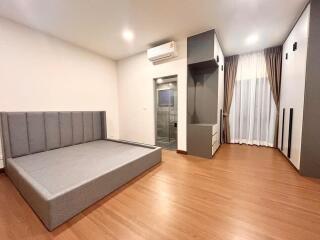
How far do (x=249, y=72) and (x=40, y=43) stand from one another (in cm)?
527

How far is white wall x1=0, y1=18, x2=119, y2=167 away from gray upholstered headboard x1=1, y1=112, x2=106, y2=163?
28 centimetres

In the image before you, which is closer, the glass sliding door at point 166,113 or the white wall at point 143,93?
the white wall at point 143,93

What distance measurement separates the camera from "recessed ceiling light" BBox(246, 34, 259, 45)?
10.6 ft

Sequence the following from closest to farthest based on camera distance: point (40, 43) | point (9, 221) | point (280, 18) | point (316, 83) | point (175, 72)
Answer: point (9, 221)
point (316, 83)
point (280, 18)
point (40, 43)
point (175, 72)

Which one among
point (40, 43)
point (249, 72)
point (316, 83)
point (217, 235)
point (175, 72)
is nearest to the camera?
point (217, 235)

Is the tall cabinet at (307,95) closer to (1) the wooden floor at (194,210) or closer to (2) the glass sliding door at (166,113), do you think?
(1) the wooden floor at (194,210)

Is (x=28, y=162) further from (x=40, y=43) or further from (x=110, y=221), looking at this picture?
(x=40, y=43)

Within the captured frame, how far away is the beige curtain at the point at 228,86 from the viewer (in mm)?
4371

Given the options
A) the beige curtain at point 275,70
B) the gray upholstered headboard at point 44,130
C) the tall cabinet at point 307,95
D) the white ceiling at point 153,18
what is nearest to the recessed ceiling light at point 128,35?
the white ceiling at point 153,18

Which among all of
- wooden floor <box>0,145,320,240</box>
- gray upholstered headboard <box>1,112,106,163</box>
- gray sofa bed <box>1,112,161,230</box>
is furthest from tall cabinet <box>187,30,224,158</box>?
gray upholstered headboard <box>1,112,106,163</box>

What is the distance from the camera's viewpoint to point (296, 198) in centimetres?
178

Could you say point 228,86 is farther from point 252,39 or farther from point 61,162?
point 61,162

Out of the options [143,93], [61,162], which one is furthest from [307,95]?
[61,162]

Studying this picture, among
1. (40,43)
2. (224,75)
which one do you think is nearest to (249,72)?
(224,75)
